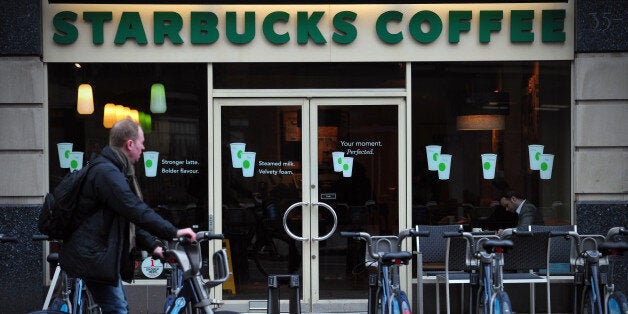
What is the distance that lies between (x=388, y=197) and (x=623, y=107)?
2.75m

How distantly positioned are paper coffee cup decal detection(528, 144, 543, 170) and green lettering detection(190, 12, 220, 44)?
147 inches

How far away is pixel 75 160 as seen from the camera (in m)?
10.6

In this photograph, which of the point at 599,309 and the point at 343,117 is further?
the point at 343,117

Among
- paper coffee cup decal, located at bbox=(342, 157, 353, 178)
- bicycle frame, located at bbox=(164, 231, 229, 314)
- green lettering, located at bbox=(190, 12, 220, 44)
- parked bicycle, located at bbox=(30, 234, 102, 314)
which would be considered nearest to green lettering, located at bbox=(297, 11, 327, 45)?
green lettering, located at bbox=(190, 12, 220, 44)

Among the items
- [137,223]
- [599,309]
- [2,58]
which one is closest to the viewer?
[137,223]

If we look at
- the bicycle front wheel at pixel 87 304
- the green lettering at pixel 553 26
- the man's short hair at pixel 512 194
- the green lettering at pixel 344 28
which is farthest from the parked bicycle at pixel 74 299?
the green lettering at pixel 553 26

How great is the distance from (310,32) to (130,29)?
78.1 inches

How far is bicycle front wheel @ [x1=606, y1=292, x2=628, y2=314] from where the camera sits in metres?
7.87

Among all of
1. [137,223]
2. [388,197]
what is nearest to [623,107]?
[388,197]

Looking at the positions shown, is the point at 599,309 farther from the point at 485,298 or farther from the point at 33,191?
the point at 33,191

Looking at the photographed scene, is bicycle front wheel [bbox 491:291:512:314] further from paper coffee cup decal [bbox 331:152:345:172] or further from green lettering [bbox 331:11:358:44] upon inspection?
green lettering [bbox 331:11:358:44]

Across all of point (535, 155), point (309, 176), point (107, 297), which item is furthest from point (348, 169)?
point (107, 297)

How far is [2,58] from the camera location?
33.8ft

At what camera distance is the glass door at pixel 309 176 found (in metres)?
10.6
